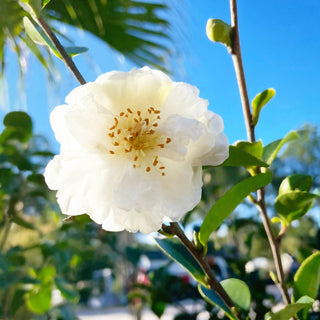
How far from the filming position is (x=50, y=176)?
0.32 m

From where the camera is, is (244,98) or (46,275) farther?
(46,275)

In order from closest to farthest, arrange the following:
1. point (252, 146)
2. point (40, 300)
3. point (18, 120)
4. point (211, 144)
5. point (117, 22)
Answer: point (211, 144)
point (252, 146)
point (18, 120)
point (40, 300)
point (117, 22)

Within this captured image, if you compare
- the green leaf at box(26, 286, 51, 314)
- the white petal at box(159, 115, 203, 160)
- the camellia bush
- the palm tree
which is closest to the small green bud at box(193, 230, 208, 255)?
the camellia bush

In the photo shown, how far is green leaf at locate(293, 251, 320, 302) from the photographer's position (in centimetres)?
44

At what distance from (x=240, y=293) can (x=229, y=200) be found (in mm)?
166

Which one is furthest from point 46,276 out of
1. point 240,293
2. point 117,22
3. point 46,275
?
point 117,22

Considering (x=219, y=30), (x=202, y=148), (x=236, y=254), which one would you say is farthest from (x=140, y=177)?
(x=236, y=254)

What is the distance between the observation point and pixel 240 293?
0.47m

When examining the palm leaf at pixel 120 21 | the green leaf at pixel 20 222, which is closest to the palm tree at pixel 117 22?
the palm leaf at pixel 120 21

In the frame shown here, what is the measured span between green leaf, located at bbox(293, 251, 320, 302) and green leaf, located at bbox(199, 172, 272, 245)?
0.16m

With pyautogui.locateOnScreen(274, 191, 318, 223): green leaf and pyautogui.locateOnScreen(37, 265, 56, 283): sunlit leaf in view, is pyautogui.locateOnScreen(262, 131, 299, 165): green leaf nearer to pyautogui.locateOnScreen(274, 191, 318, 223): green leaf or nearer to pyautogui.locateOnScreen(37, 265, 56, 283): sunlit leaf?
pyautogui.locateOnScreen(274, 191, 318, 223): green leaf

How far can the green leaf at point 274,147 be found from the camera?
46 centimetres

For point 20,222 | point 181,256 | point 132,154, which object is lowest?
point 20,222

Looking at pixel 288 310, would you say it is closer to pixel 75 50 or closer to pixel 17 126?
pixel 75 50
